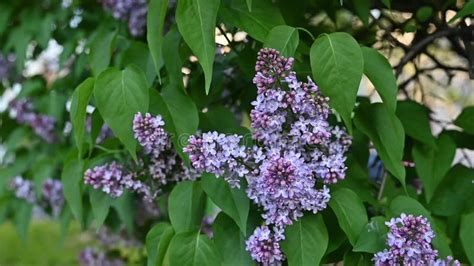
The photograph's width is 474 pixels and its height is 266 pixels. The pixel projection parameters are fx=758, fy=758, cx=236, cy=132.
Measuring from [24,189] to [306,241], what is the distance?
190 centimetres

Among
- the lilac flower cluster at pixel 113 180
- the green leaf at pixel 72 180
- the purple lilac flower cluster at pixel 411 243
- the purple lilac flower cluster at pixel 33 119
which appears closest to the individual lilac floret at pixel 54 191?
the purple lilac flower cluster at pixel 33 119

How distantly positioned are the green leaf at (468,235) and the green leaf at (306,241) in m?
0.32

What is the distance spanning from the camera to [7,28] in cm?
312

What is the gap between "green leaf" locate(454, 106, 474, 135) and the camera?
193 centimetres

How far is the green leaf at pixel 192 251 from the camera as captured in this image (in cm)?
154

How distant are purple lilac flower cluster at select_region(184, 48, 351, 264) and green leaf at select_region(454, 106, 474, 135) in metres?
0.55

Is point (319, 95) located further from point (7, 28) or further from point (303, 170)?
point (7, 28)

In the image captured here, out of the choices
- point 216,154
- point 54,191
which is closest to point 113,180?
point 216,154

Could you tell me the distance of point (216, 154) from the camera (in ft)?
4.77

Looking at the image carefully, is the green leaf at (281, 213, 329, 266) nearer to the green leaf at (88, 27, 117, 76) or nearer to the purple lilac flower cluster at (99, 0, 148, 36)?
the green leaf at (88, 27, 117, 76)

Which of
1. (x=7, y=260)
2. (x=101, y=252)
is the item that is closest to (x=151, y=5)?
(x=101, y=252)

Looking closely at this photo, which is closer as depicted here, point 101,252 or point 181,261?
point 181,261

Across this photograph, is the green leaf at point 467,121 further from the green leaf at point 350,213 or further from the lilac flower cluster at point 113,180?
the lilac flower cluster at point 113,180

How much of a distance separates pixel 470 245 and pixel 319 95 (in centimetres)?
49
